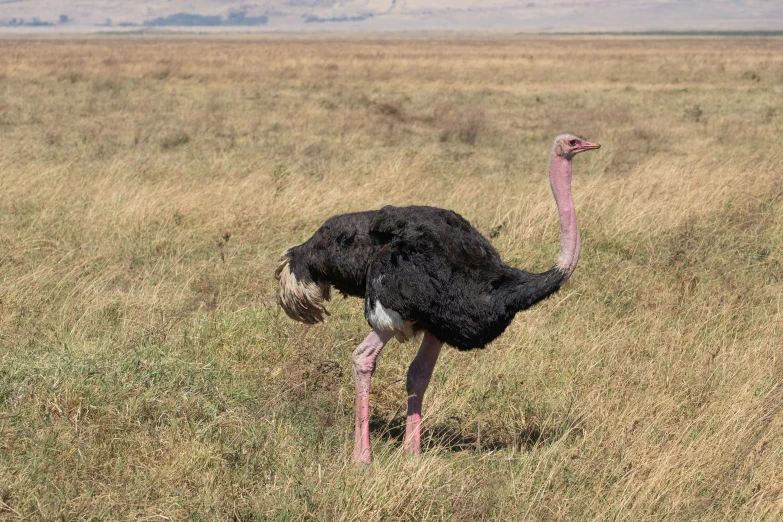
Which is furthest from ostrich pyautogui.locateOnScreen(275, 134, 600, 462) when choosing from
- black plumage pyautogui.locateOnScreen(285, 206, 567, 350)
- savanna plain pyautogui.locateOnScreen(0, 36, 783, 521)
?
savanna plain pyautogui.locateOnScreen(0, 36, 783, 521)

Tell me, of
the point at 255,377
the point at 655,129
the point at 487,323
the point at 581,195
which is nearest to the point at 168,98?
the point at 655,129

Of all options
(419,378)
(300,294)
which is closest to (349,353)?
(300,294)

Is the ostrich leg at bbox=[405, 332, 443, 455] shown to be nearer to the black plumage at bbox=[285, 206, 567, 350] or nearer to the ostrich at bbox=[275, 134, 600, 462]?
the ostrich at bbox=[275, 134, 600, 462]

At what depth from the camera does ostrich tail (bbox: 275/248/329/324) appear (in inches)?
168

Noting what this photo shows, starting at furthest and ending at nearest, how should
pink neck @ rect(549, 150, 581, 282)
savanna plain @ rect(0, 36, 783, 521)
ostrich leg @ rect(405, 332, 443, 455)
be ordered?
ostrich leg @ rect(405, 332, 443, 455) < pink neck @ rect(549, 150, 581, 282) < savanna plain @ rect(0, 36, 783, 521)

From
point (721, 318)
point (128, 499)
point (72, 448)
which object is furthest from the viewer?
point (721, 318)

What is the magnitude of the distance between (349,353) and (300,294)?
2.87 ft

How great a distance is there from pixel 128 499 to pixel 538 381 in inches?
87.1

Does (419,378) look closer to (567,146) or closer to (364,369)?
(364,369)

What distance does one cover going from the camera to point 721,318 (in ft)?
17.9

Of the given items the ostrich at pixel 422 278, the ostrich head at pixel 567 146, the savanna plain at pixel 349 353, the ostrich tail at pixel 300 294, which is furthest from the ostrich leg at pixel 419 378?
the ostrich head at pixel 567 146

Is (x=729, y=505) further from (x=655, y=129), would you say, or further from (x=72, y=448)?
(x=655, y=129)

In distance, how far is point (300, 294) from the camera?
4.30 meters

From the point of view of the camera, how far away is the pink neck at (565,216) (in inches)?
144
